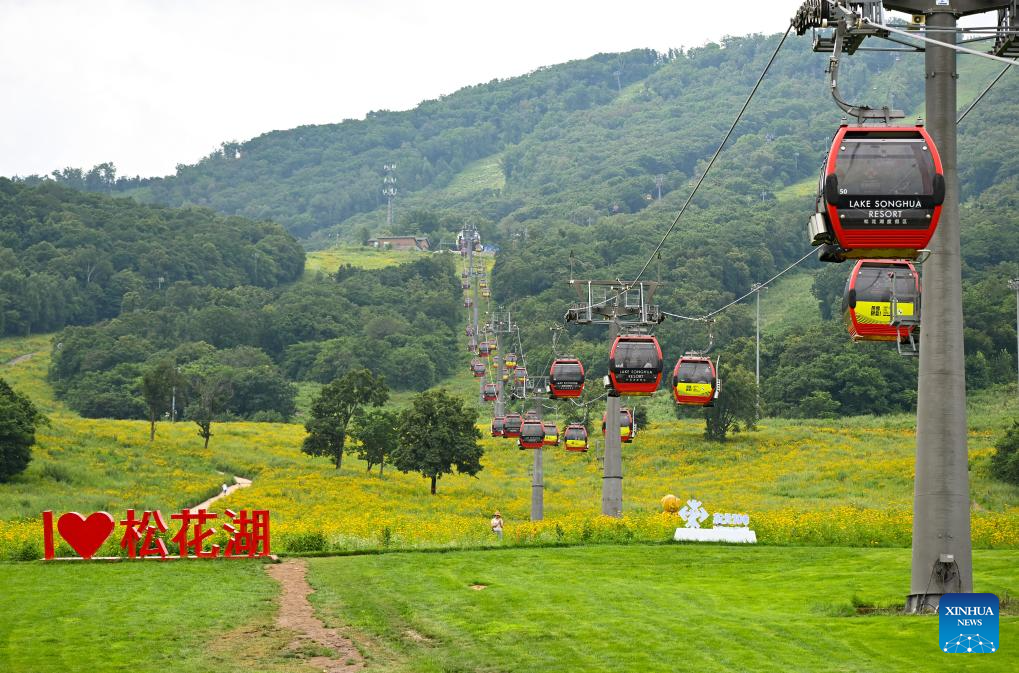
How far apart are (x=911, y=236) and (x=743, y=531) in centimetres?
2228

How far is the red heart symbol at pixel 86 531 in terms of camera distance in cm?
3083

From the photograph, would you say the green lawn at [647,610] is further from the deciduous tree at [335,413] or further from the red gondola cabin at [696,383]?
the deciduous tree at [335,413]

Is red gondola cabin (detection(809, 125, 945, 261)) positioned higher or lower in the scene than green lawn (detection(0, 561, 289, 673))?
higher

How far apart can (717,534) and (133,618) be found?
18.6 meters

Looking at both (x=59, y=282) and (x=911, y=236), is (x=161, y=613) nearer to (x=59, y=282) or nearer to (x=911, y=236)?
(x=911, y=236)

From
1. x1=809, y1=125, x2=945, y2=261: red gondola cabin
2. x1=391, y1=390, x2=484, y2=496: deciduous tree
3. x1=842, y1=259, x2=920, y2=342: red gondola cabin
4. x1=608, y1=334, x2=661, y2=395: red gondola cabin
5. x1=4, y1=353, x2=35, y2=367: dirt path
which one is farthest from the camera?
x1=4, y1=353, x2=35, y2=367: dirt path

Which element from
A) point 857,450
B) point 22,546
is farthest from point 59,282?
point 22,546

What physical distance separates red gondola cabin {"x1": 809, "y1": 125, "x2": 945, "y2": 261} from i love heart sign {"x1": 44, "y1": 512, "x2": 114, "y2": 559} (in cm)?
2202

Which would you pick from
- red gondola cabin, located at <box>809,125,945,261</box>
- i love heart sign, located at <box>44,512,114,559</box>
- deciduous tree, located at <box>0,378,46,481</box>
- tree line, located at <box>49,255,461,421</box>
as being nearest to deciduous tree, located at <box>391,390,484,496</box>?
deciduous tree, located at <box>0,378,46,481</box>

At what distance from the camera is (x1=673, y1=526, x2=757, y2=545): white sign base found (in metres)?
35.1

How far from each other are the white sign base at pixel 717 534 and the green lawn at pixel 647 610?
2.33m

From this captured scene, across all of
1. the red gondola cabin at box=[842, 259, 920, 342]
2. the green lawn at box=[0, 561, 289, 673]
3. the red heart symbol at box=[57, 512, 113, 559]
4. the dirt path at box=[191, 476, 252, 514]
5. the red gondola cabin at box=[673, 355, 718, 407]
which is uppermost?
the red gondola cabin at box=[842, 259, 920, 342]

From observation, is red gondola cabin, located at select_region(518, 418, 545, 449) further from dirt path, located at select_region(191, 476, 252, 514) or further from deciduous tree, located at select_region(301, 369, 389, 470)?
deciduous tree, located at select_region(301, 369, 389, 470)

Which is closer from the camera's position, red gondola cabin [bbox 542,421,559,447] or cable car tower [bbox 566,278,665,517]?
cable car tower [bbox 566,278,665,517]
